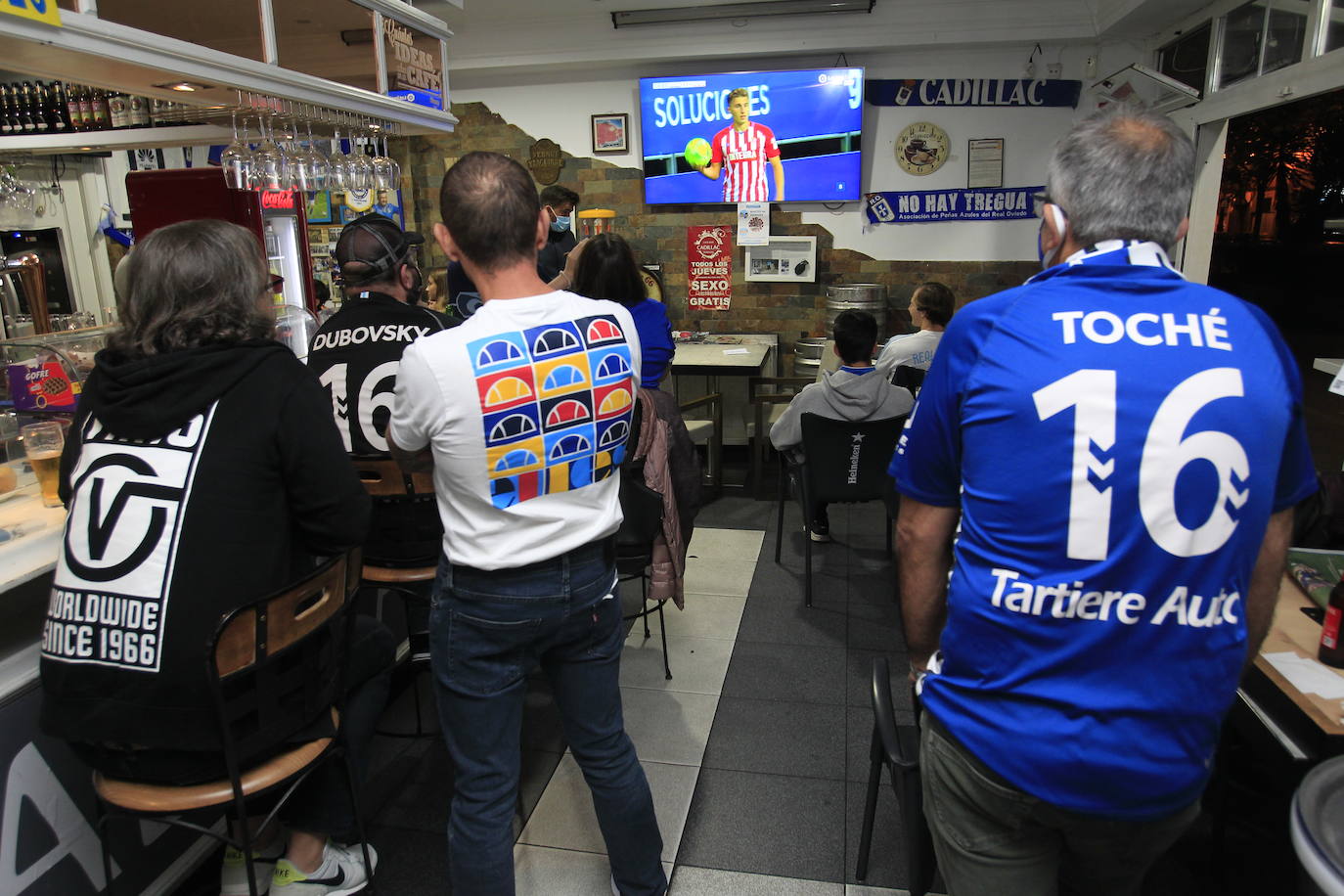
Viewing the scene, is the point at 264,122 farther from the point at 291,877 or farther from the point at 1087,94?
the point at 1087,94

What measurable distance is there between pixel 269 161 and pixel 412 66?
84 cm

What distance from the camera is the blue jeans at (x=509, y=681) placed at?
1.42 meters

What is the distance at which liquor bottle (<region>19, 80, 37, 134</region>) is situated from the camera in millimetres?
3287

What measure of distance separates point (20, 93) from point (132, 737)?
3174 mm

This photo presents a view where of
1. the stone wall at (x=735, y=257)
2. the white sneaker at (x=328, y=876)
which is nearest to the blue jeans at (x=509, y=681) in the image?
the white sneaker at (x=328, y=876)

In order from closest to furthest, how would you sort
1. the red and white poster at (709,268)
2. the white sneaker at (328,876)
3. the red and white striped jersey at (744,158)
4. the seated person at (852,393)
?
1. the white sneaker at (328,876)
2. the seated person at (852,393)
3. the red and white striped jersey at (744,158)
4. the red and white poster at (709,268)

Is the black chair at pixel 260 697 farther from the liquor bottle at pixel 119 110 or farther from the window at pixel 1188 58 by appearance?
the window at pixel 1188 58

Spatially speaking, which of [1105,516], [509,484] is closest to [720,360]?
[509,484]

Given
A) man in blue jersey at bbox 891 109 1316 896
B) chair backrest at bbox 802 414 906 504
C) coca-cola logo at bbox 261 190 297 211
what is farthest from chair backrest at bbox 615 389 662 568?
coca-cola logo at bbox 261 190 297 211

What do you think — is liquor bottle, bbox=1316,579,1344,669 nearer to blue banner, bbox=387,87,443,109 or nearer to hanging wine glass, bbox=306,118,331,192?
hanging wine glass, bbox=306,118,331,192

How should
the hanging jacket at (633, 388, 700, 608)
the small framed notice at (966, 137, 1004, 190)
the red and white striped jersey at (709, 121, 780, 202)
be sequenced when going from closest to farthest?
the hanging jacket at (633, 388, 700, 608), the small framed notice at (966, 137, 1004, 190), the red and white striped jersey at (709, 121, 780, 202)

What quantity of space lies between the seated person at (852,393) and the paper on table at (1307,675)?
1733 mm

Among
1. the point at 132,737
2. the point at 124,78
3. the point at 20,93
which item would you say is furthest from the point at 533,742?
the point at 20,93

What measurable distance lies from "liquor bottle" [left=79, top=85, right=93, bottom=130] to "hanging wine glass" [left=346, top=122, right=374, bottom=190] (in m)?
1.11
